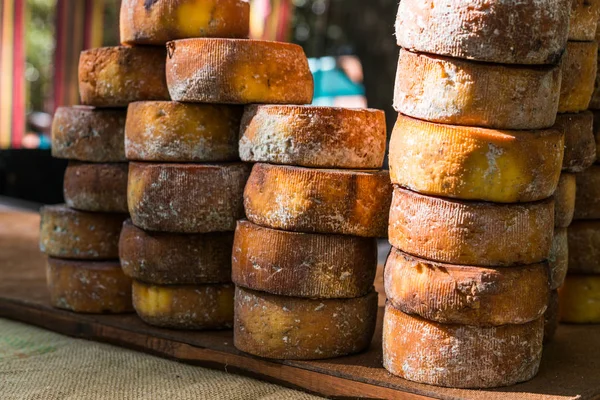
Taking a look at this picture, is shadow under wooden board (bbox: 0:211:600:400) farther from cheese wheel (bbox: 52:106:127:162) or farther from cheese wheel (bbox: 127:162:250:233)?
cheese wheel (bbox: 52:106:127:162)

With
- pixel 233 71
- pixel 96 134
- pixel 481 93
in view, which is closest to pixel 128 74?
pixel 96 134

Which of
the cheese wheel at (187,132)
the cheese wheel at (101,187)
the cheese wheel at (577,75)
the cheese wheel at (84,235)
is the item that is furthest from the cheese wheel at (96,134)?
the cheese wheel at (577,75)

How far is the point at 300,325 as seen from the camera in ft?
11.4

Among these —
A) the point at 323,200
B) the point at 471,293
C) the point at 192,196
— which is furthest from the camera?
the point at 192,196

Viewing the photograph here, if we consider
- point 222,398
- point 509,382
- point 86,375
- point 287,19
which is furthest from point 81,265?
point 287,19

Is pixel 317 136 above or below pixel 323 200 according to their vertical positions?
above

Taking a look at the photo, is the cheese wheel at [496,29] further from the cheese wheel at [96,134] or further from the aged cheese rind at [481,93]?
the cheese wheel at [96,134]

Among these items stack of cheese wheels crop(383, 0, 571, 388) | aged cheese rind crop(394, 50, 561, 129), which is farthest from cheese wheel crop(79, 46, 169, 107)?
aged cheese rind crop(394, 50, 561, 129)

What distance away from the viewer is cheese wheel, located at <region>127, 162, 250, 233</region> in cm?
379

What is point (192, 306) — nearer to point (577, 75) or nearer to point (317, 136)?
point (317, 136)

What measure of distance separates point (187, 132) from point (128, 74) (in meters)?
0.54

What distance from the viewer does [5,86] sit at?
30.4 ft

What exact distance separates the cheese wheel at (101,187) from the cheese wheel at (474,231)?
1692mm

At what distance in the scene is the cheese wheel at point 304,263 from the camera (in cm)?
341
